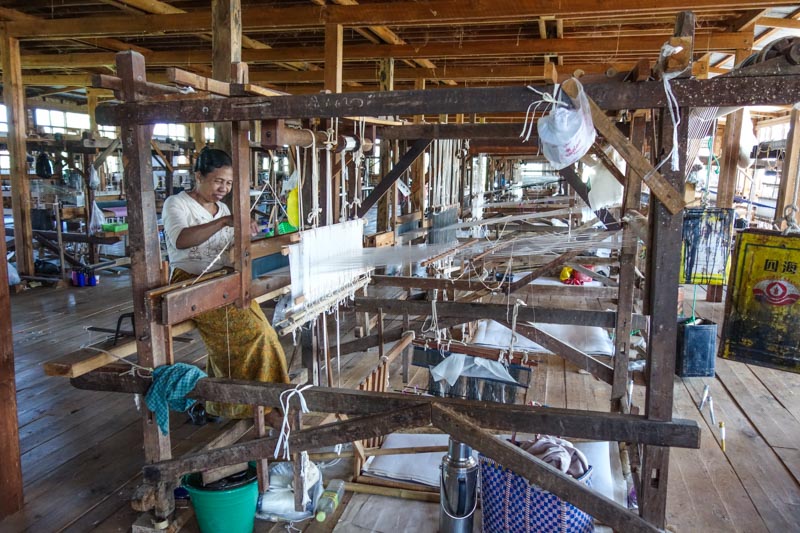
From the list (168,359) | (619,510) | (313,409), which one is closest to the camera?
(619,510)

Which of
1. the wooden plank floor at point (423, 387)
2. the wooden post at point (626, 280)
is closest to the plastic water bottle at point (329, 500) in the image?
the wooden plank floor at point (423, 387)

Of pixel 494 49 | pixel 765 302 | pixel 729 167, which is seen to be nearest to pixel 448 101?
pixel 765 302

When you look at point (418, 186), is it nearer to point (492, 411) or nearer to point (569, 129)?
point (492, 411)

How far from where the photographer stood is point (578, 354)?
3508mm

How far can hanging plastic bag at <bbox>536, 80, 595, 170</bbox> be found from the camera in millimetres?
1576

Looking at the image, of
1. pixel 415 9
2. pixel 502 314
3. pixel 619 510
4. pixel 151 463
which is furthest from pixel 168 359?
pixel 415 9

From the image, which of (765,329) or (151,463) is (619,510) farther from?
(151,463)

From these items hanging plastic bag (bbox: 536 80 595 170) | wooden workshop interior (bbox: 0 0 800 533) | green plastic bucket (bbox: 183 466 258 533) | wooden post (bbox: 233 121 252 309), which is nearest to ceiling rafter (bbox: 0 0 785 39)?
wooden workshop interior (bbox: 0 0 800 533)

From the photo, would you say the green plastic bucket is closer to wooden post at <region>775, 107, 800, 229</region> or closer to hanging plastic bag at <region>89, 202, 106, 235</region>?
wooden post at <region>775, 107, 800, 229</region>

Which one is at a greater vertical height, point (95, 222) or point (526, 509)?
point (95, 222)

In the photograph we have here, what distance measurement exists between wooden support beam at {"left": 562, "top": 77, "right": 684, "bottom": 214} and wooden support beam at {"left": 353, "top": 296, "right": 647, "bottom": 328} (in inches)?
72.4

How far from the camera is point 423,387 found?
4.49m

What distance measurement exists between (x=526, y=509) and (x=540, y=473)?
780mm

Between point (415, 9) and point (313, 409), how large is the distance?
4.13m
